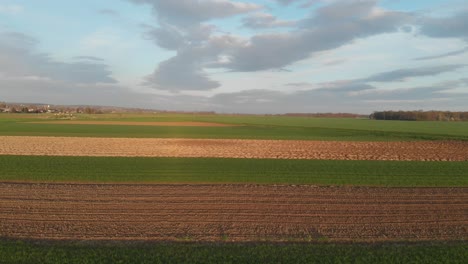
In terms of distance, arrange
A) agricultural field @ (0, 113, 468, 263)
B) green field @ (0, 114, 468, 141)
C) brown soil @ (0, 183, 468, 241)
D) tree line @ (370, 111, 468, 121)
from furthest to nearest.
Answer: tree line @ (370, 111, 468, 121), green field @ (0, 114, 468, 141), brown soil @ (0, 183, 468, 241), agricultural field @ (0, 113, 468, 263)

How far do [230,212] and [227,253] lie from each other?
391 centimetres

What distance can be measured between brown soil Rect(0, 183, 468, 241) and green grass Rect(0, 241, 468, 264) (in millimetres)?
742

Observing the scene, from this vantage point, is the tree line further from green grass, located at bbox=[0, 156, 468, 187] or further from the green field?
green grass, located at bbox=[0, 156, 468, 187]

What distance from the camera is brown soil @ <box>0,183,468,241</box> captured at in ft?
33.4

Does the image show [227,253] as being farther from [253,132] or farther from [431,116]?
[431,116]

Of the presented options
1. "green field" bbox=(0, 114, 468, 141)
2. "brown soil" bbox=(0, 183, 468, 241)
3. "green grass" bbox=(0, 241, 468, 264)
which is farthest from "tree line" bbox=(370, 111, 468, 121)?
"green grass" bbox=(0, 241, 468, 264)

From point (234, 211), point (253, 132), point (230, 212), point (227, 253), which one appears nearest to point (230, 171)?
point (234, 211)

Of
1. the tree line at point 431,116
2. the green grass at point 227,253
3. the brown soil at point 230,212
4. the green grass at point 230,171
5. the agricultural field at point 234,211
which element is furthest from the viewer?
the tree line at point 431,116

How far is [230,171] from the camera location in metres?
20.9

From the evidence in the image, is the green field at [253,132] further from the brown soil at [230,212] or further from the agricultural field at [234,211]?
the brown soil at [230,212]

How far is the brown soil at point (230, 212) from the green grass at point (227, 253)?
742 millimetres

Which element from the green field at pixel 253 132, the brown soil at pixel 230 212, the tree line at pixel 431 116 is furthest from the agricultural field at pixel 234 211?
the tree line at pixel 431 116

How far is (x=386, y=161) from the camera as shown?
87.4 ft

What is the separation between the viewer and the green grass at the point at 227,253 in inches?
315
